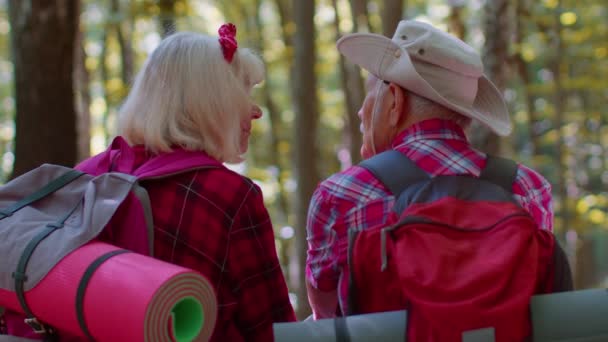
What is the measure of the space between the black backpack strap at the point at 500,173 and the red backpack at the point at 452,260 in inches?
2.2

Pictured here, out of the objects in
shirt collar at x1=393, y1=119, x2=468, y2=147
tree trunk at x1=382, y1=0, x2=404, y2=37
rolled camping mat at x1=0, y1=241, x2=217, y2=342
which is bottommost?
rolled camping mat at x1=0, y1=241, x2=217, y2=342

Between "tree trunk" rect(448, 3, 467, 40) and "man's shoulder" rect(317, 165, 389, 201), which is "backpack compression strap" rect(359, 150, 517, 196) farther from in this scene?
"tree trunk" rect(448, 3, 467, 40)

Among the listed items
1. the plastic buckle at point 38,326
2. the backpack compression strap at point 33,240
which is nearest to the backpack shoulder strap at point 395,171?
the backpack compression strap at point 33,240

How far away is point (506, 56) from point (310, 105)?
2.01 metres

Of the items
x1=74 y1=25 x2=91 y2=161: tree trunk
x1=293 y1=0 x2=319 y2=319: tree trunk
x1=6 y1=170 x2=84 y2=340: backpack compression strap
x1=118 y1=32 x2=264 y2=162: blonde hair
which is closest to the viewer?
x1=6 y1=170 x2=84 y2=340: backpack compression strap

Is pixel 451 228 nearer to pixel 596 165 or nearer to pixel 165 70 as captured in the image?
pixel 165 70

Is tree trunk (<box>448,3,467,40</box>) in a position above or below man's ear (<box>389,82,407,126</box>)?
above

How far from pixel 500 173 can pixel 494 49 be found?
15.8 ft

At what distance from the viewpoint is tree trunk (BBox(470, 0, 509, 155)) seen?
7.07 metres

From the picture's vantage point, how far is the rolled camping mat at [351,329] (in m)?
2.20

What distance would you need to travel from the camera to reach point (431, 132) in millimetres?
2758

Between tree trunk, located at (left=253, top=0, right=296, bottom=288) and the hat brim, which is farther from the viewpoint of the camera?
tree trunk, located at (left=253, top=0, right=296, bottom=288)

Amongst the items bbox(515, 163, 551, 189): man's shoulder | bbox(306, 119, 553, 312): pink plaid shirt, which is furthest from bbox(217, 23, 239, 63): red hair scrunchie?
bbox(515, 163, 551, 189): man's shoulder

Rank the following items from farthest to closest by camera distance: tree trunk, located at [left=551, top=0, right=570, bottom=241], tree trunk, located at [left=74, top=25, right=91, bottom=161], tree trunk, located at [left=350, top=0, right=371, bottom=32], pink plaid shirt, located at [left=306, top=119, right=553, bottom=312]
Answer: tree trunk, located at [left=551, top=0, right=570, bottom=241] → tree trunk, located at [left=350, top=0, right=371, bottom=32] → tree trunk, located at [left=74, top=25, right=91, bottom=161] → pink plaid shirt, located at [left=306, top=119, right=553, bottom=312]
